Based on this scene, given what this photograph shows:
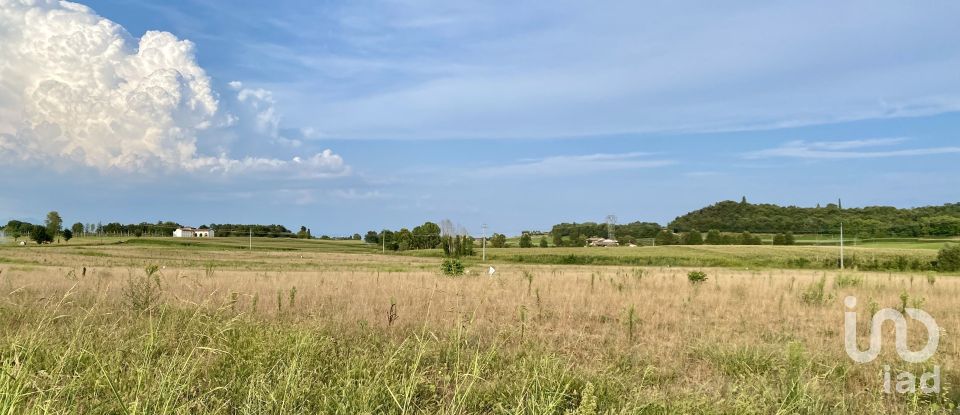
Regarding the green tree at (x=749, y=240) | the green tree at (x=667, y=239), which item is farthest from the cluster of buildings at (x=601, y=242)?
the green tree at (x=749, y=240)

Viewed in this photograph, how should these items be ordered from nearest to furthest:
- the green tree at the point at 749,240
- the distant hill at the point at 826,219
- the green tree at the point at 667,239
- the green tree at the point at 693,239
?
the distant hill at the point at 826,219 → the green tree at the point at 749,240 → the green tree at the point at 693,239 → the green tree at the point at 667,239

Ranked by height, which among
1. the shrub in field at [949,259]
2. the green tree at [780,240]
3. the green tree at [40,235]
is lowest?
the shrub in field at [949,259]

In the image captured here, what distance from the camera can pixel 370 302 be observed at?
1084 cm

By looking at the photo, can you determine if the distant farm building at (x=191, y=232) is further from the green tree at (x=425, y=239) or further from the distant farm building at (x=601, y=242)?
the distant farm building at (x=601, y=242)

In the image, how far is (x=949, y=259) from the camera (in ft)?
181

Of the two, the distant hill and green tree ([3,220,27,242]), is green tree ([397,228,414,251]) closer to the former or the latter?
the distant hill

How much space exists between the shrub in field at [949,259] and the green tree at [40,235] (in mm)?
148742

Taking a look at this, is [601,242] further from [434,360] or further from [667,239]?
[434,360]

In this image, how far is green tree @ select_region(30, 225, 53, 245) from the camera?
11425cm

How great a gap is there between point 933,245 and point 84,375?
105353 millimetres

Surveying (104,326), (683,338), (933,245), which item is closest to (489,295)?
(683,338)

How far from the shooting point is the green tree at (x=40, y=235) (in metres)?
114

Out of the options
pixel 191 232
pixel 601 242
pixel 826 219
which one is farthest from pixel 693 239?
pixel 191 232

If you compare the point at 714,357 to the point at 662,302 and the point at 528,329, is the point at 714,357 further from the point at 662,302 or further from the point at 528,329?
the point at 662,302
